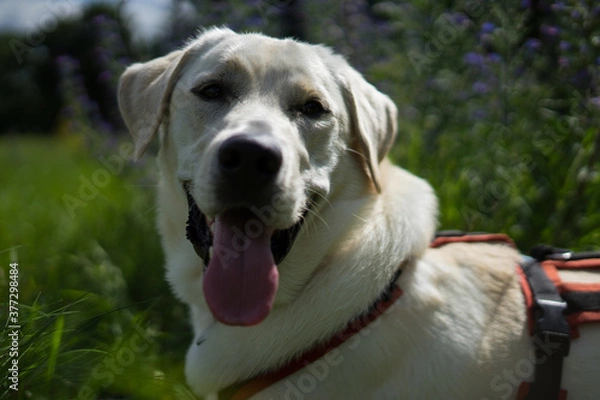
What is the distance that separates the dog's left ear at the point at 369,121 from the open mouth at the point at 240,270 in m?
Answer: 0.59

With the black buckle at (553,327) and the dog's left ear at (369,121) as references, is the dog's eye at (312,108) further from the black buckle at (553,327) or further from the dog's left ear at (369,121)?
the black buckle at (553,327)

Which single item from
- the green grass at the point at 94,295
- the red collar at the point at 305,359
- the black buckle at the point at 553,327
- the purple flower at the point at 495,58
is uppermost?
the purple flower at the point at 495,58

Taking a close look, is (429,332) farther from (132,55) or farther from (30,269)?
(132,55)

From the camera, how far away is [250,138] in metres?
2.22

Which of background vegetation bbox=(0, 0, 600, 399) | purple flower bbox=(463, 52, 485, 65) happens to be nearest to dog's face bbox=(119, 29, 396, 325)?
background vegetation bbox=(0, 0, 600, 399)

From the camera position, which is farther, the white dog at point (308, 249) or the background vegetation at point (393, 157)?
the background vegetation at point (393, 157)

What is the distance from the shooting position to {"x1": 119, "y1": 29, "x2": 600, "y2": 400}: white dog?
2332 mm

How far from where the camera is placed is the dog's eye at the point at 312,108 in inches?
104

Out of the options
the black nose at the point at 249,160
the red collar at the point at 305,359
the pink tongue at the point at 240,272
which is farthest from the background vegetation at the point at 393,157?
the black nose at the point at 249,160

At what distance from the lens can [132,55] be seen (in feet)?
18.4

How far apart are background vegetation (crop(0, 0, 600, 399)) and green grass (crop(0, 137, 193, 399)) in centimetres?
1

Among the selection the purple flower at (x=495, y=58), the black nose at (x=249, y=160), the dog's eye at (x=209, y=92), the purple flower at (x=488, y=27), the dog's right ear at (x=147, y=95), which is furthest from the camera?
the purple flower at (x=495, y=58)

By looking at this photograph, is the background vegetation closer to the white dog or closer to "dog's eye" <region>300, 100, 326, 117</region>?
the white dog

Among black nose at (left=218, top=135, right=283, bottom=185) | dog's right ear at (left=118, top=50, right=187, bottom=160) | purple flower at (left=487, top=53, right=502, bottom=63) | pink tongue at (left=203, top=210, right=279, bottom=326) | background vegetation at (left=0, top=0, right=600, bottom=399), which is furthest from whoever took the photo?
purple flower at (left=487, top=53, right=502, bottom=63)
